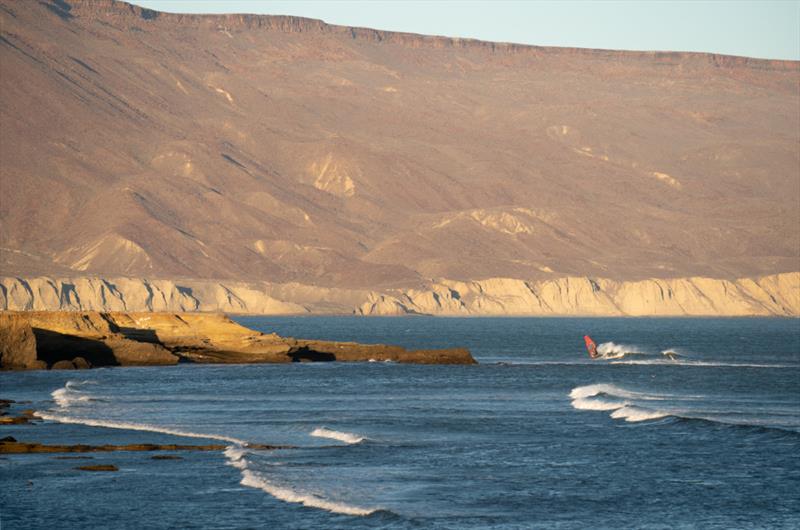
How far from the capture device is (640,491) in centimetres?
3516

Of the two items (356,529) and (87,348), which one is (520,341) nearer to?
(87,348)

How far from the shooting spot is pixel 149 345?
3644 inches

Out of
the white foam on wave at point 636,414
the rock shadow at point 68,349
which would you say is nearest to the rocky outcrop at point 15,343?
the rock shadow at point 68,349

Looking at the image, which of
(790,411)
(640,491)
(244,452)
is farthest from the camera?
(790,411)

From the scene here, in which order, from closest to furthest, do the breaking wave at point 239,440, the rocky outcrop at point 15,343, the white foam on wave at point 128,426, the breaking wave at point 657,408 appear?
the breaking wave at point 239,440 < the white foam on wave at point 128,426 < the breaking wave at point 657,408 < the rocky outcrop at point 15,343

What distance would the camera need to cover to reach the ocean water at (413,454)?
105ft

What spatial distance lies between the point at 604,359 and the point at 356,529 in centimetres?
8195

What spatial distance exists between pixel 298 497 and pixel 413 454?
8.76m

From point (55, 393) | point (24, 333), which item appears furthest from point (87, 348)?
point (55, 393)

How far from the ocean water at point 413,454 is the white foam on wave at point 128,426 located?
0.10 metres

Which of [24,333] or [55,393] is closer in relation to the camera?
[55,393]

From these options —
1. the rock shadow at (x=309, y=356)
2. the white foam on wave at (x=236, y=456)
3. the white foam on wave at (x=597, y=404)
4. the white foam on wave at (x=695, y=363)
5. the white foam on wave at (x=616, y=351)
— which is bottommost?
the white foam on wave at (x=236, y=456)

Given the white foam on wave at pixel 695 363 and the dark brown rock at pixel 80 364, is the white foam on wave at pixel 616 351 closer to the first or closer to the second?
the white foam on wave at pixel 695 363

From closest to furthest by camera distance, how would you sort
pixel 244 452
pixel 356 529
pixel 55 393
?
1. pixel 356 529
2. pixel 244 452
3. pixel 55 393
